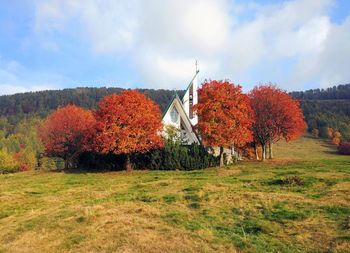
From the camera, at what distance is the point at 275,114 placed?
40.2 m

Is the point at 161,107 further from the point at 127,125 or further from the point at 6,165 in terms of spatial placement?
the point at 127,125

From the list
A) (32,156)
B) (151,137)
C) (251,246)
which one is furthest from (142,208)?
(32,156)

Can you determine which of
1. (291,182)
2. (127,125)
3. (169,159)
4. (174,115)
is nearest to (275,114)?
(174,115)

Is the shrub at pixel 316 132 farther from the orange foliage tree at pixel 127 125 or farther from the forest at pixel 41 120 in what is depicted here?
the orange foliage tree at pixel 127 125

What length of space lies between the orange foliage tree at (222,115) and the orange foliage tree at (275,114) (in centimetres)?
561

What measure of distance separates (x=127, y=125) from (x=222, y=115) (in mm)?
9274

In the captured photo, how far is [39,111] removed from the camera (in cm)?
17788

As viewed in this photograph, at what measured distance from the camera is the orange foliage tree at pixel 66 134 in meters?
42.9

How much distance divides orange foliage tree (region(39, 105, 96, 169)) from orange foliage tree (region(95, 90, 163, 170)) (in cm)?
802

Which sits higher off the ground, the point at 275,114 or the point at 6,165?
the point at 275,114

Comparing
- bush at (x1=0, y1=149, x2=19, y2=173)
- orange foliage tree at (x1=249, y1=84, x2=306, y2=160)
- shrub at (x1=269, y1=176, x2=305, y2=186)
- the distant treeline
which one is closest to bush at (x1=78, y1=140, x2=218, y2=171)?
orange foliage tree at (x1=249, y1=84, x2=306, y2=160)

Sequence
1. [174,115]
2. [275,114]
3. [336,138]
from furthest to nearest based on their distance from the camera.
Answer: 1. [336,138]
2. [174,115]
3. [275,114]

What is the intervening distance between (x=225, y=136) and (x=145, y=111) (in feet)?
27.2

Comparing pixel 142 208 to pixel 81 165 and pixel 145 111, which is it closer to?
pixel 145 111
